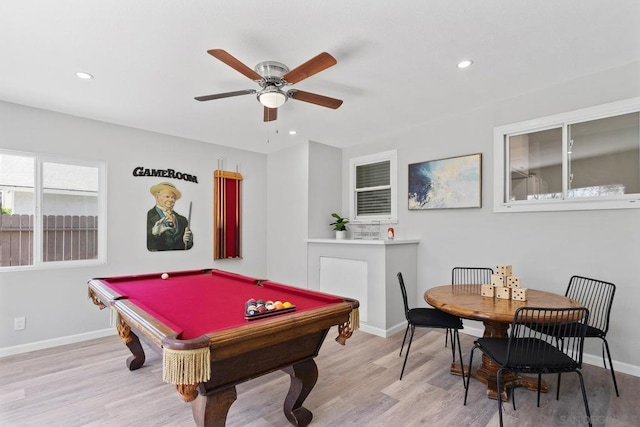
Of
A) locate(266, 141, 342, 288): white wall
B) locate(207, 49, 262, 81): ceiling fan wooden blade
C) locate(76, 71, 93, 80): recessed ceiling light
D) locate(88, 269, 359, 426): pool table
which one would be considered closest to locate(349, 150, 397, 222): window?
locate(266, 141, 342, 288): white wall

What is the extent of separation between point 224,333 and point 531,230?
318 cm

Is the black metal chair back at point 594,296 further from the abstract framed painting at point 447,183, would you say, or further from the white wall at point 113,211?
the white wall at point 113,211

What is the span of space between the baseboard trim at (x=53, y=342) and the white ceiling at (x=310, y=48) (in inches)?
101

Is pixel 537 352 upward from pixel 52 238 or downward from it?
downward

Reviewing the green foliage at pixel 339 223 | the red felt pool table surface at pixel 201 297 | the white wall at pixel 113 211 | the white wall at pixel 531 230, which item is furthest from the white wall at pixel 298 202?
the red felt pool table surface at pixel 201 297

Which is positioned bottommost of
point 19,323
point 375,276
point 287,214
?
point 19,323

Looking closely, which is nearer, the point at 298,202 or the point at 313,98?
the point at 313,98

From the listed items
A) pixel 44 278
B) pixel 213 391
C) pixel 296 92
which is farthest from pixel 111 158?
pixel 213 391

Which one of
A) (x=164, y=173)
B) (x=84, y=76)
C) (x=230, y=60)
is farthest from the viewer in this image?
(x=164, y=173)

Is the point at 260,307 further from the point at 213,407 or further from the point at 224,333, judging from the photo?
the point at 213,407

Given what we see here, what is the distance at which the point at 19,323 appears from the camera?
11.0ft

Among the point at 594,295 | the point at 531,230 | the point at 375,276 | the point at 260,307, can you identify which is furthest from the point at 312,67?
the point at 594,295

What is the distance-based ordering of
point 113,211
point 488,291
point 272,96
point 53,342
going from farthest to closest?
point 113,211, point 53,342, point 488,291, point 272,96

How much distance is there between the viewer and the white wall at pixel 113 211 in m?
3.38
